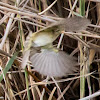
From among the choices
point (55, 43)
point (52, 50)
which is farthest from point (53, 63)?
A: point (55, 43)

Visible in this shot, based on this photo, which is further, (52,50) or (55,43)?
(55,43)

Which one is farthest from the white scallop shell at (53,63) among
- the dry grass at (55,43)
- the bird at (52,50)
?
the dry grass at (55,43)

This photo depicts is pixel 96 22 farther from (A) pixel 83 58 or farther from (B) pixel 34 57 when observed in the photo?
(B) pixel 34 57

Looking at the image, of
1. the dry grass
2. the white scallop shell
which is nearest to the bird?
the white scallop shell

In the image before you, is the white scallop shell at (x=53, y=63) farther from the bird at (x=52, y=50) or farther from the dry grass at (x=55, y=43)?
the dry grass at (x=55, y=43)

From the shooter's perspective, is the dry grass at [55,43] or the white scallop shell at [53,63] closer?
the white scallop shell at [53,63]

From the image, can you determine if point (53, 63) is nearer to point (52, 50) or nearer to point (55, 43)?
point (52, 50)
